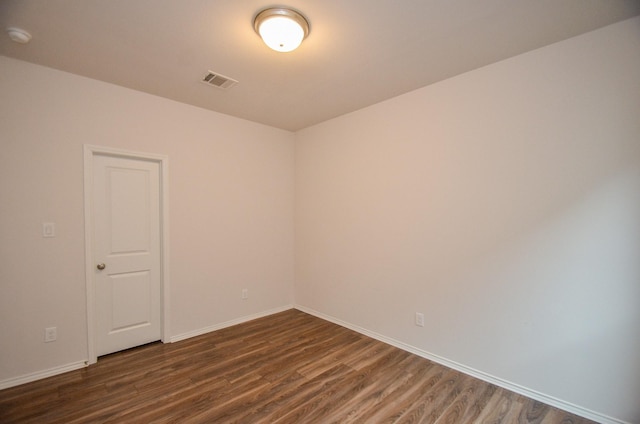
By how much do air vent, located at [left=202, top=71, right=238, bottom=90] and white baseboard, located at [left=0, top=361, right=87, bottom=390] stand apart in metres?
2.87

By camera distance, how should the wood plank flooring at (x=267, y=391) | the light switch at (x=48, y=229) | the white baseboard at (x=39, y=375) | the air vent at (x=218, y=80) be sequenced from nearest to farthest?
the wood plank flooring at (x=267, y=391), the white baseboard at (x=39, y=375), the light switch at (x=48, y=229), the air vent at (x=218, y=80)

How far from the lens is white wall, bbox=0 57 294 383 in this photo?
231cm

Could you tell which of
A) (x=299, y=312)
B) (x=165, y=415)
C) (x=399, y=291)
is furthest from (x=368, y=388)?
(x=299, y=312)

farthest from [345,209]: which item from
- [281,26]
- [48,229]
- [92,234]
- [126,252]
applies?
[48,229]

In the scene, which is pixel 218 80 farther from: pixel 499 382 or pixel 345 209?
pixel 499 382

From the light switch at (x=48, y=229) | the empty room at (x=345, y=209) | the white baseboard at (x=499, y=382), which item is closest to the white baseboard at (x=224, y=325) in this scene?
the empty room at (x=345, y=209)

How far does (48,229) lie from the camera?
8.01 ft

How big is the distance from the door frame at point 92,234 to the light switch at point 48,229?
22 cm

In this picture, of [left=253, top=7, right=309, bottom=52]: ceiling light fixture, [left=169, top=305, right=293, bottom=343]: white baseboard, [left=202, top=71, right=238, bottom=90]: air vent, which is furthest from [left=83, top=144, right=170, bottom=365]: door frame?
[left=253, top=7, right=309, bottom=52]: ceiling light fixture

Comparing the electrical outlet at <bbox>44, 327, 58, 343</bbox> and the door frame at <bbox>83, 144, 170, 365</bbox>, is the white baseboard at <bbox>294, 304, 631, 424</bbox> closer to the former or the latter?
the door frame at <bbox>83, 144, 170, 365</bbox>

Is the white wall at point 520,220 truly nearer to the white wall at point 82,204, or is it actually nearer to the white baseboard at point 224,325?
the white baseboard at point 224,325

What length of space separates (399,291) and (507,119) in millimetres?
1909

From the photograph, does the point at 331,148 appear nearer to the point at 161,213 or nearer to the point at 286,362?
the point at 161,213

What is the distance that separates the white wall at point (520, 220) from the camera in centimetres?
187
